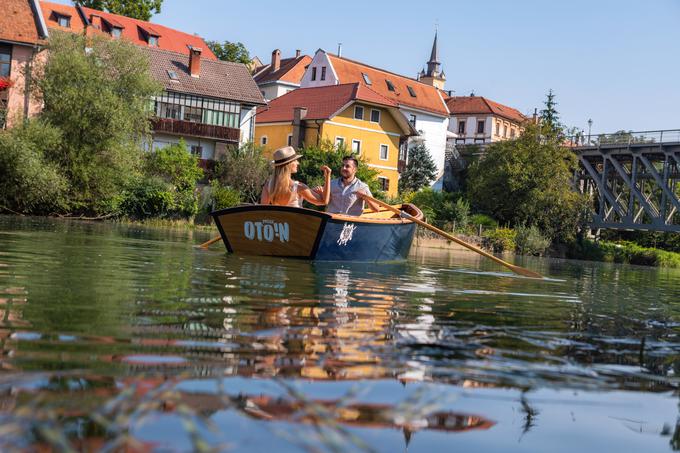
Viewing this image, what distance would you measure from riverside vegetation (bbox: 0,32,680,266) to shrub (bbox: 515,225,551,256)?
64 millimetres

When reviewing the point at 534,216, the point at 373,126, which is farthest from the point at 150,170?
the point at 534,216

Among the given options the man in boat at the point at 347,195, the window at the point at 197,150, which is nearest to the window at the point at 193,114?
the window at the point at 197,150

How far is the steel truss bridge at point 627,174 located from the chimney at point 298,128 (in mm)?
19649

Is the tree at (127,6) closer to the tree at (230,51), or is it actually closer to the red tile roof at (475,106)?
the tree at (230,51)

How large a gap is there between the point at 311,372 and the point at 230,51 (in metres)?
76.2

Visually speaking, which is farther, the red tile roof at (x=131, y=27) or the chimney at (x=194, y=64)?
the red tile roof at (x=131, y=27)

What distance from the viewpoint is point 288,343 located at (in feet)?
14.9

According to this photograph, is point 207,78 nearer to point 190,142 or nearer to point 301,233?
point 190,142

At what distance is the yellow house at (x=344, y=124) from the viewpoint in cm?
5344

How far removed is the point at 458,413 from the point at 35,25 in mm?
42562

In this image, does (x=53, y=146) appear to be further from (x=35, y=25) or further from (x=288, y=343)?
(x=288, y=343)

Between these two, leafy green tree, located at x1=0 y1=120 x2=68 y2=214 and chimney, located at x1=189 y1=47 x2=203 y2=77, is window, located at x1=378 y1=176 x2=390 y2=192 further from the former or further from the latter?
leafy green tree, located at x1=0 y1=120 x2=68 y2=214

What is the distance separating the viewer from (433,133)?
2576 inches

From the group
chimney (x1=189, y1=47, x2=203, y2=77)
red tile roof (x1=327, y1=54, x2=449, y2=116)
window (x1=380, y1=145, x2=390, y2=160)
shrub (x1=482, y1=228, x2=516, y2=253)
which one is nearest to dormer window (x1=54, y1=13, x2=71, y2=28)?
chimney (x1=189, y1=47, x2=203, y2=77)
